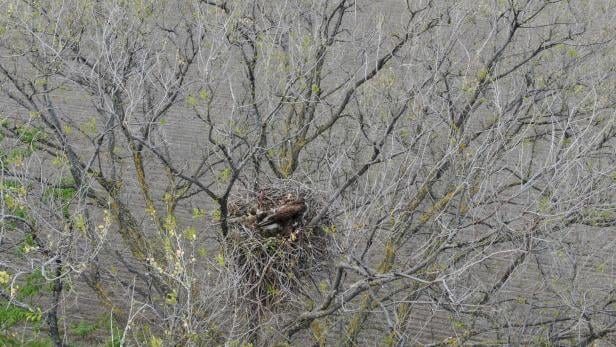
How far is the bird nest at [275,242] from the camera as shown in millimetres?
6410

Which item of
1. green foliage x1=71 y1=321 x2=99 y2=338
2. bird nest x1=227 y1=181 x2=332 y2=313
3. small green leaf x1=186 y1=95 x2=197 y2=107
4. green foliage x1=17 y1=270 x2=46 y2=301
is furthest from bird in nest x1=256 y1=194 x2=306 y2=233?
green foliage x1=71 y1=321 x2=99 y2=338

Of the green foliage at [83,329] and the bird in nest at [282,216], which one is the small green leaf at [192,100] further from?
the green foliage at [83,329]

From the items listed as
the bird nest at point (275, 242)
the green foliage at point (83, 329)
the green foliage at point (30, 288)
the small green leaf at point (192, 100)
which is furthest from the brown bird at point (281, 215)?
the green foliage at point (83, 329)

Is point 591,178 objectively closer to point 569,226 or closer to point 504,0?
point 569,226

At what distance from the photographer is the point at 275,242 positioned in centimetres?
643

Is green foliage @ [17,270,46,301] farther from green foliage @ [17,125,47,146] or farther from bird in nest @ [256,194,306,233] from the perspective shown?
bird in nest @ [256,194,306,233]

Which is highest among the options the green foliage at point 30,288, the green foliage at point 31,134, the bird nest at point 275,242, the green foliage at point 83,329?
the green foliage at point 31,134

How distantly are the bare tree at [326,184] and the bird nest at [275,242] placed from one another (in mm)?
31

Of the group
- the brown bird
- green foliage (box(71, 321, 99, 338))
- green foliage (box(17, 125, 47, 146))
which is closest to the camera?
the brown bird

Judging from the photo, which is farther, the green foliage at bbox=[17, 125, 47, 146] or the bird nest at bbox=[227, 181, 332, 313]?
the green foliage at bbox=[17, 125, 47, 146]

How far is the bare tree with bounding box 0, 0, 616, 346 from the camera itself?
6016mm

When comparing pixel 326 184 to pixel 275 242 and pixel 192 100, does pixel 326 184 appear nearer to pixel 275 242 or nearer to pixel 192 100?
pixel 275 242

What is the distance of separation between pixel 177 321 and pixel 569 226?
3.93 metres

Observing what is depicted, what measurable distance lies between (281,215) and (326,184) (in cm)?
88
